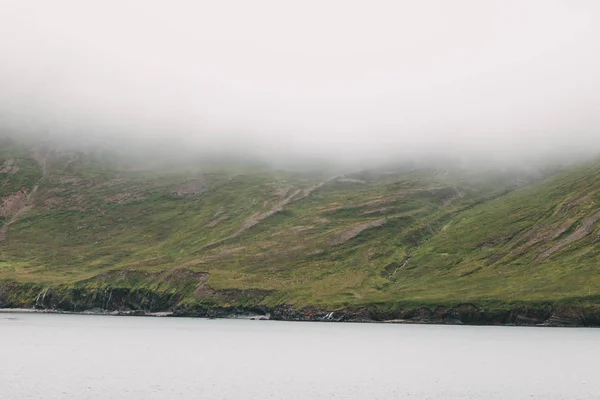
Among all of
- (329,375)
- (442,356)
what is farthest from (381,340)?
(329,375)

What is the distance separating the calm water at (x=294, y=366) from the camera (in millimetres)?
85938

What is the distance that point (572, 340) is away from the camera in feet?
559

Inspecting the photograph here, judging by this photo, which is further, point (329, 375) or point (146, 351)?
point (146, 351)

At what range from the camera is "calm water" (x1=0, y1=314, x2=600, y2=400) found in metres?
85.9

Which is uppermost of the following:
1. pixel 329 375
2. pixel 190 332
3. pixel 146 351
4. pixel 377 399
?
pixel 377 399

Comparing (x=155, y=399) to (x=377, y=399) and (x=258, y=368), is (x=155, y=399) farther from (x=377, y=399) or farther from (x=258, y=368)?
(x=258, y=368)

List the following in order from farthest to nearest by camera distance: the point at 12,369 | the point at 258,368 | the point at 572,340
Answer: the point at 572,340, the point at 258,368, the point at 12,369

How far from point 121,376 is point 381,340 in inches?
3732

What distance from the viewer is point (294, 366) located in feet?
393

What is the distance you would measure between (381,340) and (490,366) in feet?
202

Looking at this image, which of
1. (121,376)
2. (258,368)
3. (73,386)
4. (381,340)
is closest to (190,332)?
(381,340)

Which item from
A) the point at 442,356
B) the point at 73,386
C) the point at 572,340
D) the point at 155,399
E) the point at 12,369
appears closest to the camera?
the point at 155,399

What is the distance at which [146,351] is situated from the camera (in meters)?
140

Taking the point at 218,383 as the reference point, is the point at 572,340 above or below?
below
